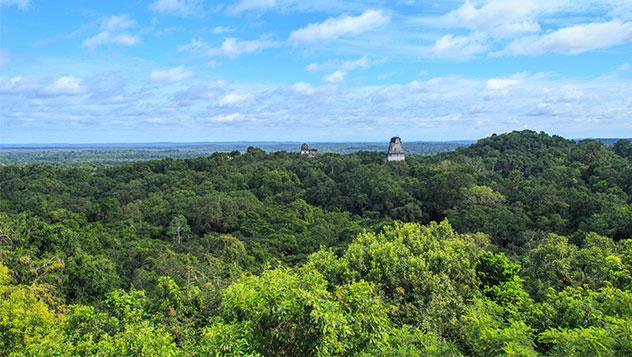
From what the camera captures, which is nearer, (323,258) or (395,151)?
(323,258)

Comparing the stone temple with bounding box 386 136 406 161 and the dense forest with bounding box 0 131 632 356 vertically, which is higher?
the stone temple with bounding box 386 136 406 161

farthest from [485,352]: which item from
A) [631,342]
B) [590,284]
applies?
[590,284]

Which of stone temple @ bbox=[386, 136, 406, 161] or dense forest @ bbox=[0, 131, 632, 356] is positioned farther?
stone temple @ bbox=[386, 136, 406, 161]

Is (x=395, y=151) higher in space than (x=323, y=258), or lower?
higher

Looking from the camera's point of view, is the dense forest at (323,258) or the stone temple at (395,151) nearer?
the dense forest at (323,258)

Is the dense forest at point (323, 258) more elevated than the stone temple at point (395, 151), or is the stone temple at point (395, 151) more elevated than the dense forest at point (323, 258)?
the stone temple at point (395, 151)

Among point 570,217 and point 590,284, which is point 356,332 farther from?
point 570,217

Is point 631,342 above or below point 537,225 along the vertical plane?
above

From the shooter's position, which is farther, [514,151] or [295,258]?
[514,151]
